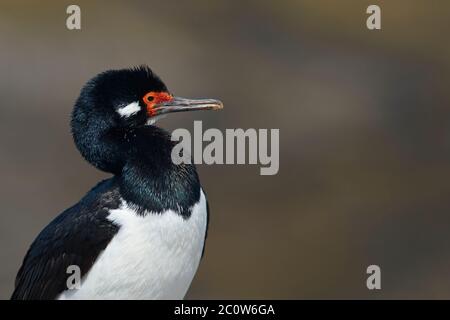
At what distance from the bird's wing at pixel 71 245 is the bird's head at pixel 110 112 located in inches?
7.8

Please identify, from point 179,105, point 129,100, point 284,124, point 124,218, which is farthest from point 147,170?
point 284,124

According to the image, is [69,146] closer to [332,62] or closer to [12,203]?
[12,203]

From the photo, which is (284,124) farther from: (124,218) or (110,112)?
(124,218)

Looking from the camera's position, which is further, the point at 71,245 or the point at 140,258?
the point at 71,245

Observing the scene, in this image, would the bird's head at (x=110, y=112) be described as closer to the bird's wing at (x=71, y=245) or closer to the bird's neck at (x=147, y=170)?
the bird's neck at (x=147, y=170)

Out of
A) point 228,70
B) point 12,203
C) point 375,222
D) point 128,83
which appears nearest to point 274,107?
point 228,70

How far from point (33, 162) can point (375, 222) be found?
13.4 ft

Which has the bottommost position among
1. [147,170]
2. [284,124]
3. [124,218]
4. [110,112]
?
[284,124]

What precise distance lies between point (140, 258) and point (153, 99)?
39.5 inches

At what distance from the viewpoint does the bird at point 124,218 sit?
688 cm

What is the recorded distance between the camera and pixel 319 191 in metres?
15.3

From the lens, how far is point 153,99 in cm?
734

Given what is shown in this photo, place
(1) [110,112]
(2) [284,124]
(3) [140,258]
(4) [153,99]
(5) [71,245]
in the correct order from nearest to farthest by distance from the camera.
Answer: (3) [140,258], (5) [71,245], (1) [110,112], (4) [153,99], (2) [284,124]

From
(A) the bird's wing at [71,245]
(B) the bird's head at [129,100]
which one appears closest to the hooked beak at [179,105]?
(B) the bird's head at [129,100]
